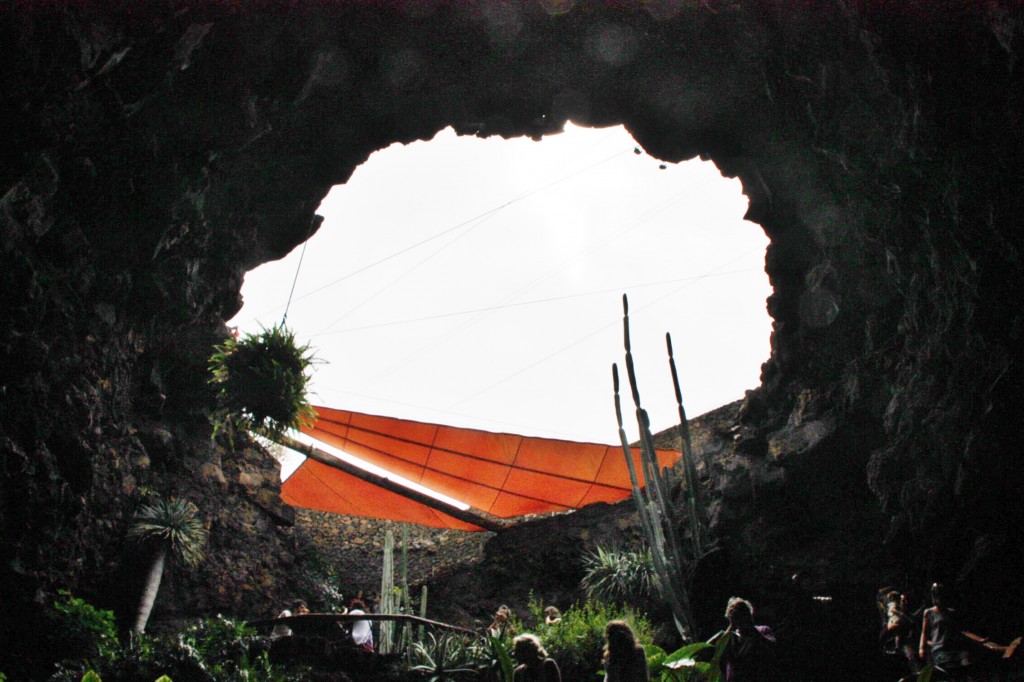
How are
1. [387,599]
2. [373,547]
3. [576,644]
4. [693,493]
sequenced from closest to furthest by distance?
[576,644], [693,493], [387,599], [373,547]

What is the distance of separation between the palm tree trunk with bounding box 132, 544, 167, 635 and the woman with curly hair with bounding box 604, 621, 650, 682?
5950 millimetres

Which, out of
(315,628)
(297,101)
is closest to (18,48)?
(297,101)

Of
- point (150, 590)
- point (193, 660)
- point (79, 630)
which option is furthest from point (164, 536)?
point (193, 660)

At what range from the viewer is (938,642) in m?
6.34

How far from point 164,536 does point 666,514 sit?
6.40 metres

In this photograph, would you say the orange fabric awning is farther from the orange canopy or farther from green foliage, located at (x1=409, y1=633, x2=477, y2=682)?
green foliage, located at (x1=409, y1=633, x2=477, y2=682)

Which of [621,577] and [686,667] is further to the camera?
[621,577]

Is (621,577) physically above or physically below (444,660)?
above

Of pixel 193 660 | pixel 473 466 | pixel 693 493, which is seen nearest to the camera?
pixel 193 660

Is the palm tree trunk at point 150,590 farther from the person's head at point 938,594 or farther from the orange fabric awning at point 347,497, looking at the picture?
the person's head at point 938,594

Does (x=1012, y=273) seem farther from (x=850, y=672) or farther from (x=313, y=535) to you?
(x=313, y=535)

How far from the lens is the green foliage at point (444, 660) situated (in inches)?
284

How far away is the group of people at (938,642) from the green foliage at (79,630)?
7858 mm

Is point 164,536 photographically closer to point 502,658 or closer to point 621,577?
point 502,658
